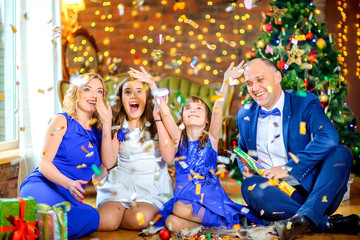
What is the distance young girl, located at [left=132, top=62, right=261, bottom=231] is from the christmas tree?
107 cm

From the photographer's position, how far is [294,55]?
3.63 meters

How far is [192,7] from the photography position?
17.5 ft

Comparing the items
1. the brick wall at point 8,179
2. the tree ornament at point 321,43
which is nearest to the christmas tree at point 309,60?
the tree ornament at point 321,43

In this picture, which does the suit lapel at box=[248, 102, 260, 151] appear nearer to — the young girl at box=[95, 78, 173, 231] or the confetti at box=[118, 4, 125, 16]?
the young girl at box=[95, 78, 173, 231]

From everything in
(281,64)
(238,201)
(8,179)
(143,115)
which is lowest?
(238,201)

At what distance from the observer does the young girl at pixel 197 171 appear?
8.52 ft

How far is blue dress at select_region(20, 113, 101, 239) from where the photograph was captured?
246 cm

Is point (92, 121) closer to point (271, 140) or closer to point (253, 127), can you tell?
point (253, 127)

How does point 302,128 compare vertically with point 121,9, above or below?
below

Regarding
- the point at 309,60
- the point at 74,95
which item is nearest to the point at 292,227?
the point at 74,95

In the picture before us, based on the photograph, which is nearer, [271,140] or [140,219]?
[140,219]

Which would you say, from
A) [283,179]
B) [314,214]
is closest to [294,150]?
[283,179]

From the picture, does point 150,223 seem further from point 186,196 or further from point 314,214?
point 314,214

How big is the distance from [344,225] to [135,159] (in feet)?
4.00
